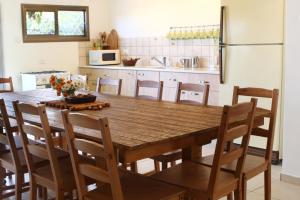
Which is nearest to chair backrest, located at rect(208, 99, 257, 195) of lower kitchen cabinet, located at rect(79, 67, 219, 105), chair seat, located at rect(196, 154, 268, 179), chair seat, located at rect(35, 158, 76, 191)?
chair seat, located at rect(196, 154, 268, 179)

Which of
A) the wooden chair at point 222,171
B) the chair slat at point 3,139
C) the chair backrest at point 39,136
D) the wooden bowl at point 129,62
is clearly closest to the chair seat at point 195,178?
the wooden chair at point 222,171

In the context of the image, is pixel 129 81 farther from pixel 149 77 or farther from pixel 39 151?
pixel 39 151

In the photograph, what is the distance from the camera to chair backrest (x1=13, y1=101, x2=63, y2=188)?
8.27 feet

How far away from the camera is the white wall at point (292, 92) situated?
3816 mm

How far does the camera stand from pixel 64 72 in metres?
6.95

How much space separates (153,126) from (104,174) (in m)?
0.54

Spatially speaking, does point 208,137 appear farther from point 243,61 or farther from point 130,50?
point 130,50

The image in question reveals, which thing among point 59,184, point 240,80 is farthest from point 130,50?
point 59,184

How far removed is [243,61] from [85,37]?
3669mm

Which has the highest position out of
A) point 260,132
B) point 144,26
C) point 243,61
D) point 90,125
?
point 144,26

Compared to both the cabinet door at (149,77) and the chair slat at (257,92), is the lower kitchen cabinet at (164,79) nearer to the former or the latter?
the cabinet door at (149,77)

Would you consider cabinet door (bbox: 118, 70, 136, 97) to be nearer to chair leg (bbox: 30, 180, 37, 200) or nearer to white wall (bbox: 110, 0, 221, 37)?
white wall (bbox: 110, 0, 221, 37)

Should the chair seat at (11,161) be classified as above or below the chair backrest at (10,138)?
below

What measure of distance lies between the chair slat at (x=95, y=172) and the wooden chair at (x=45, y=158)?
0.26 metres
